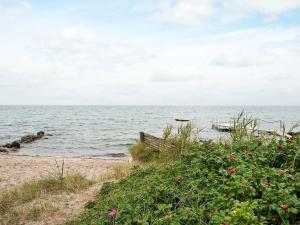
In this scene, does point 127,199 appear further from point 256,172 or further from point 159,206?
point 256,172

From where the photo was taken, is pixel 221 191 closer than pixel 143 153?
Yes

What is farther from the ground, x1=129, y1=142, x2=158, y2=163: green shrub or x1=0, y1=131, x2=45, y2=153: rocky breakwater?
x1=129, y1=142, x2=158, y2=163: green shrub

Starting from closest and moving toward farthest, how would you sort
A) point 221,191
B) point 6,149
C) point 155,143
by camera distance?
point 221,191, point 155,143, point 6,149

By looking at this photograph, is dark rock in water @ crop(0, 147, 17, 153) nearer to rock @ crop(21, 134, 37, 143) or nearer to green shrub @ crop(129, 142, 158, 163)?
rock @ crop(21, 134, 37, 143)

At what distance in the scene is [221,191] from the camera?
→ 14.5 feet

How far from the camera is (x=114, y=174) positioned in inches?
400

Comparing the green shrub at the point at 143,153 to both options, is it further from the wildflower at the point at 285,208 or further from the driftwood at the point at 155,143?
the wildflower at the point at 285,208

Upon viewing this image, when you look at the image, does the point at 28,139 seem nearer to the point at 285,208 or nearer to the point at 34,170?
the point at 34,170


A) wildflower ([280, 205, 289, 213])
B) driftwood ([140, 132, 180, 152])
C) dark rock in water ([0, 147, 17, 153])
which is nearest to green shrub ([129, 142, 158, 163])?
driftwood ([140, 132, 180, 152])

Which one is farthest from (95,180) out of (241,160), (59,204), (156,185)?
(241,160)

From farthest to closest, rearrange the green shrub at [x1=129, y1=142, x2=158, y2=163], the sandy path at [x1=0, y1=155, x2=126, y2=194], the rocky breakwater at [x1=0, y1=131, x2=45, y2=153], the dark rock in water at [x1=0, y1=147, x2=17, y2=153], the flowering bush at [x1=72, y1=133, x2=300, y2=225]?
the rocky breakwater at [x1=0, y1=131, x2=45, y2=153]
the dark rock in water at [x1=0, y1=147, x2=17, y2=153]
the green shrub at [x1=129, y1=142, x2=158, y2=163]
the sandy path at [x1=0, y1=155, x2=126, y2=194]
the flowering bush at [x1=72, y1=133, x2=300, y2=225]

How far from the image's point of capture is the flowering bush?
3.76 m

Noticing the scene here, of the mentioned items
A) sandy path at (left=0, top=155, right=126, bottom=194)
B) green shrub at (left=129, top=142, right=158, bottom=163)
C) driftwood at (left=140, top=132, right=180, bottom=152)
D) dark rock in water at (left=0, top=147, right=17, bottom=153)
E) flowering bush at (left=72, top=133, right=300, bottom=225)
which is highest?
flowering bush at (left=72, top=133, right=300, bottom=225)

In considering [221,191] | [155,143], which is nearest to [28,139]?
[155,143]
